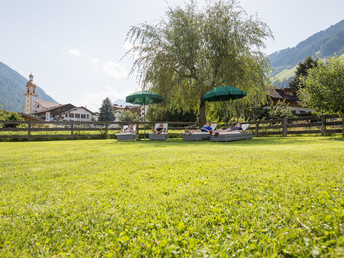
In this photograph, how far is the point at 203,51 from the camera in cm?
1402

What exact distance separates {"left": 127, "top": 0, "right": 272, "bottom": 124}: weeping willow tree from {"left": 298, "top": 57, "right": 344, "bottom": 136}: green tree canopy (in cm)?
278

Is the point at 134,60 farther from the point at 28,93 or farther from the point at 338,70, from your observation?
the point at 28,93

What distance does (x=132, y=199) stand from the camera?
8.05 ft

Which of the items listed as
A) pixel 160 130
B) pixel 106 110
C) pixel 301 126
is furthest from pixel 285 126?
pixel 106 110

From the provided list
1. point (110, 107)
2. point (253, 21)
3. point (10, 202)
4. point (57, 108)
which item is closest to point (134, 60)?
point (253, 21)

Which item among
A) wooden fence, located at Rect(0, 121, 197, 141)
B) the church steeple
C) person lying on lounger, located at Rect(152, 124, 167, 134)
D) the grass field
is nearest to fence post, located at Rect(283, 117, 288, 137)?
wooden fence, located at Rect(0, 121, 197, 141)

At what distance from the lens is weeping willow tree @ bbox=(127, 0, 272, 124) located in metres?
13.4

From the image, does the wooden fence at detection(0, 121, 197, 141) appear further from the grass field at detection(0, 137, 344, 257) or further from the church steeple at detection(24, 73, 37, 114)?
the church steeple at detection(24, 73, 37, 114)

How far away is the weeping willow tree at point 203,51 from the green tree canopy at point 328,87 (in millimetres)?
2776

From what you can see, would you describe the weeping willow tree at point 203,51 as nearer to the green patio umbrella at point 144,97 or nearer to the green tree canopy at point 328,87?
the green patio umbrella at point 144,97

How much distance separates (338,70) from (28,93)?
111841 mm

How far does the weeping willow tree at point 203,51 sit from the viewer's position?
13.4 metres

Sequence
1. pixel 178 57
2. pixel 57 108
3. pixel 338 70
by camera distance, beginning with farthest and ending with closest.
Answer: pixel 57 108 → pixel 178 57 → pixel 338 70

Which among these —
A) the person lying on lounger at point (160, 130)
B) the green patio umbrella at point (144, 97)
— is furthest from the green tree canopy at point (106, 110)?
the person lying on lounger at point (160, 130)
